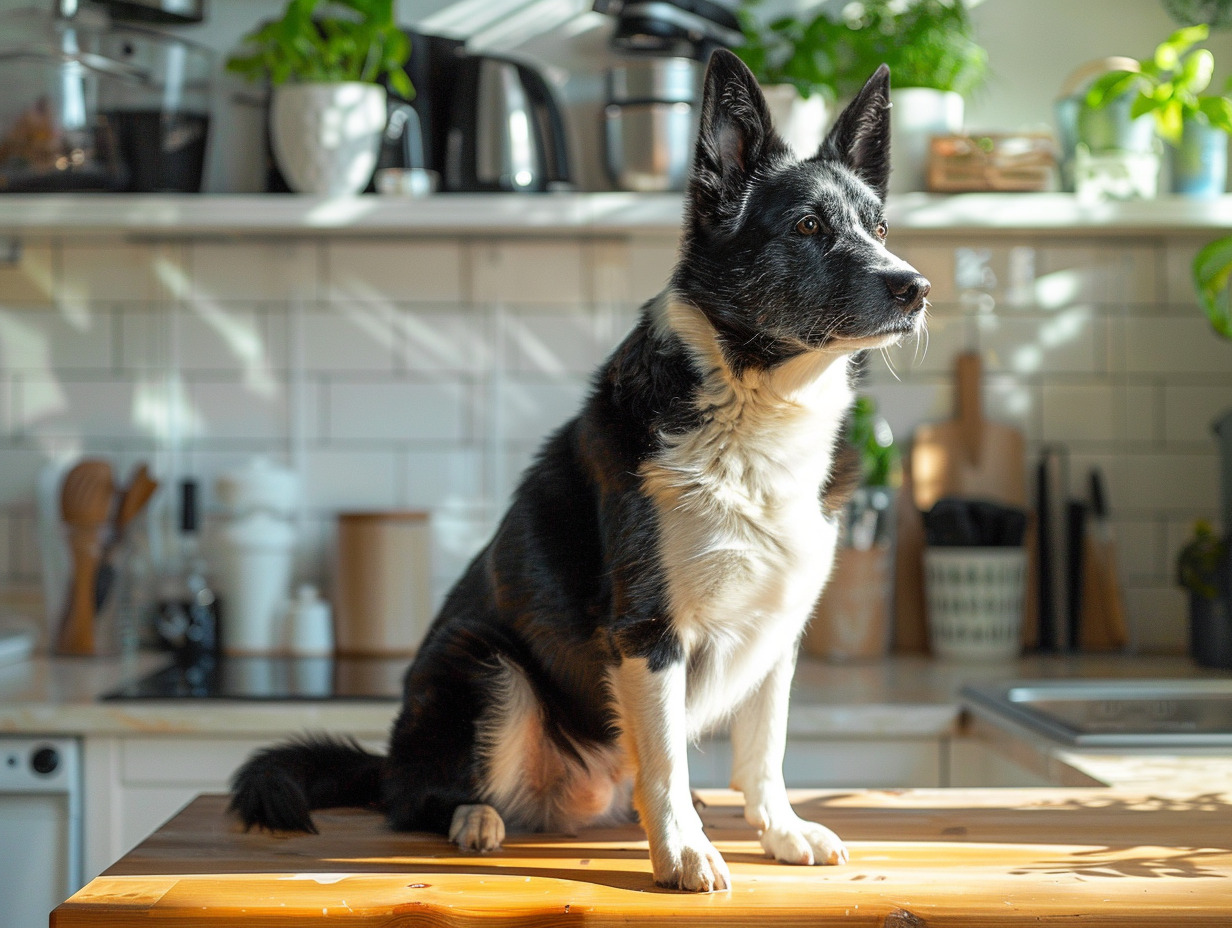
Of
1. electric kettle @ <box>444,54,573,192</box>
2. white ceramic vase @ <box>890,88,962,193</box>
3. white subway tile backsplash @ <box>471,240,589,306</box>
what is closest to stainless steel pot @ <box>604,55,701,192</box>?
electric kettle @ <box>444,54,573,192</box>

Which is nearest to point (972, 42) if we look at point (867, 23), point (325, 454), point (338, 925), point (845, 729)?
point (867, 23)

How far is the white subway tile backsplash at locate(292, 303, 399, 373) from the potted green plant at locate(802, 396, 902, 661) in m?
0.90

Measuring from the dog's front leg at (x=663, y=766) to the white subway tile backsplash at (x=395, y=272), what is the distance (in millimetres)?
1515

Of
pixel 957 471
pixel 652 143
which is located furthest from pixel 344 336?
pixel 957 471

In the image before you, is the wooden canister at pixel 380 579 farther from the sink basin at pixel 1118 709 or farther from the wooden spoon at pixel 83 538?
the sink basin at pixel 1118 709

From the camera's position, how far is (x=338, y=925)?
71 centimetres

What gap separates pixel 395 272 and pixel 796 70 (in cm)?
82

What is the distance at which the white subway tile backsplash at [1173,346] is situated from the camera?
220 centimetres

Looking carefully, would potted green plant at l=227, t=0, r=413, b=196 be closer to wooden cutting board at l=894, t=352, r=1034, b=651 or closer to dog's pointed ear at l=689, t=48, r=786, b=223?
wooden cutting board at l=894, t=352, r=1034, b=651

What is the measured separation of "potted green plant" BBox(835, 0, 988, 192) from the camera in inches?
79.7

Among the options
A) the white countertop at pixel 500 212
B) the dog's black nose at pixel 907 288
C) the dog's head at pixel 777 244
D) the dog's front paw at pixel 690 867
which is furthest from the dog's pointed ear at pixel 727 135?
the white countertop at pixel 500 212

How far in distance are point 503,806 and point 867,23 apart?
5.37 feet

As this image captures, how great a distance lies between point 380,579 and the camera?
209 cm

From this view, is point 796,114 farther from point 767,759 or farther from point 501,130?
point 767,759
